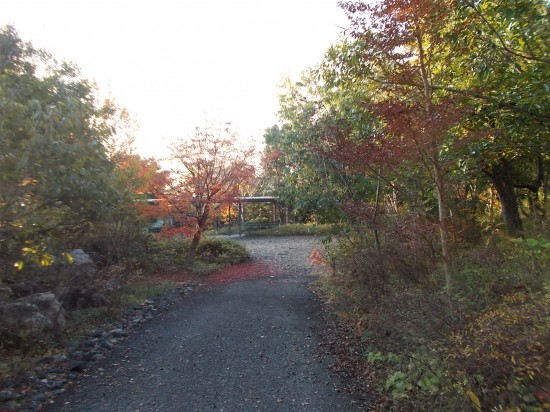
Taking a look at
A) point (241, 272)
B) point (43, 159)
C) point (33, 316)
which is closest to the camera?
point (43, 159)

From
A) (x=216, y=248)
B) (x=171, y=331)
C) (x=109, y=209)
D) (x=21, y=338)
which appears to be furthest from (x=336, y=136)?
(x=216, y=248)

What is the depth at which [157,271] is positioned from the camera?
12.9m

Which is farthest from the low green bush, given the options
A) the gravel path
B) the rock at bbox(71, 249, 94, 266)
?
the gravel path

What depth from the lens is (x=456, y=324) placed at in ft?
13.6

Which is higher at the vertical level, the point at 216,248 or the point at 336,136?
the point at 336,136

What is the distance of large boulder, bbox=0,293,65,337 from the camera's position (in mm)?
5184

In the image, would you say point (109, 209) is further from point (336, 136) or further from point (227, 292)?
point (227, 292)

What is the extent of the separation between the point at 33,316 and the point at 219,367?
2.73 metres

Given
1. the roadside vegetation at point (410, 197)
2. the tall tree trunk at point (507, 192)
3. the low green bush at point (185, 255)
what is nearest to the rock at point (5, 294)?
the roadside vegetation at point (410, 197)

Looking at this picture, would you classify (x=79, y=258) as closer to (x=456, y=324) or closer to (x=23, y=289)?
(x=23, y=289)

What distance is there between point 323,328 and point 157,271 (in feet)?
24.9

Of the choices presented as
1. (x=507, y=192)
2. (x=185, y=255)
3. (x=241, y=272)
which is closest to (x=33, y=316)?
(x=241, y=272)

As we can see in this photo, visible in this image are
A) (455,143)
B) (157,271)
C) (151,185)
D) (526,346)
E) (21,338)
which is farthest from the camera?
(157,271)

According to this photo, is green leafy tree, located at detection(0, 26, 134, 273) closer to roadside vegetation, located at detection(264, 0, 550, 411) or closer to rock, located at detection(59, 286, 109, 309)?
rock, located at detection(59, 286, 109, 309)
